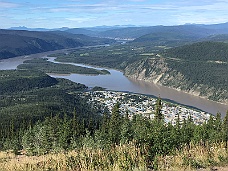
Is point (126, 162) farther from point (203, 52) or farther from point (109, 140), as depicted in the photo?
point (203, 52)

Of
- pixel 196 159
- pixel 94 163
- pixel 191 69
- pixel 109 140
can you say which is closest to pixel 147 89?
pixel 191 69

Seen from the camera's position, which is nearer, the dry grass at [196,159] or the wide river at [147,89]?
the dry grass at [196,159]

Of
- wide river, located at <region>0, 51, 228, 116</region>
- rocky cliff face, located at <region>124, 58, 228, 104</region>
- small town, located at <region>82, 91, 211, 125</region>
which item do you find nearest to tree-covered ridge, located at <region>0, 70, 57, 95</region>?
wide river, located at <region>0, 51, 228, 116</region>

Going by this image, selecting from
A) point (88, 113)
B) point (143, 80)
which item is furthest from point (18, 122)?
point (143, 80)

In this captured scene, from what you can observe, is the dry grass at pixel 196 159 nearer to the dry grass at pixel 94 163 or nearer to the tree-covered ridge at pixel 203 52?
the dry grass at pixel 94 163

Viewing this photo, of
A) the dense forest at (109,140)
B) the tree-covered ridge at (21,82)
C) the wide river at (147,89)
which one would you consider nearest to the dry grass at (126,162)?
the dense forest at (109,140)
